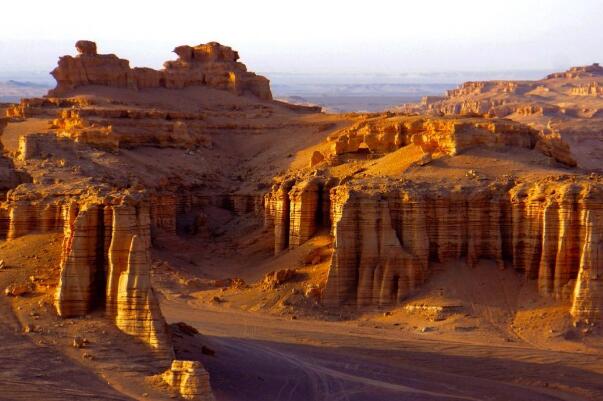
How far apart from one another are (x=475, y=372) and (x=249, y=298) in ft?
40.3

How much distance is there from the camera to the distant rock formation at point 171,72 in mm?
95812

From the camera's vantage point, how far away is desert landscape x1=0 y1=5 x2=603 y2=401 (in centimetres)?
3594

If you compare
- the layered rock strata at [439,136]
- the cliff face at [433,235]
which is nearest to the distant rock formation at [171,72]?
the layered rock strata at [439,136]

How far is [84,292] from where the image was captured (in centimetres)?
3650

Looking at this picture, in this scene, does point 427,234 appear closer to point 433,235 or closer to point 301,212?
point 433,235

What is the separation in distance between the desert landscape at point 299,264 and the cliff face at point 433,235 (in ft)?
0.22

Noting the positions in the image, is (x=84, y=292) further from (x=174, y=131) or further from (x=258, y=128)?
(x=258, y=128)

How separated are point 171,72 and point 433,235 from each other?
1879 inches

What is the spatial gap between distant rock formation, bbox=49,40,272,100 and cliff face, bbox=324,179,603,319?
43.8 metres

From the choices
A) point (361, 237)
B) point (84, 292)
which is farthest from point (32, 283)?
point (361, 237)

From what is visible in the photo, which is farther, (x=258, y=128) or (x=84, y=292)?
(x=258, y=128)

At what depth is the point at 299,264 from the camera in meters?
57.9

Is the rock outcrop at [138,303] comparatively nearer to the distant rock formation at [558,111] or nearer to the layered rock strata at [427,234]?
the layered rock strata at [427,234]

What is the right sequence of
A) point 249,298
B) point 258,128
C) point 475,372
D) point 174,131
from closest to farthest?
point 475,372, point 249,298, point 174,131, point 258,128
